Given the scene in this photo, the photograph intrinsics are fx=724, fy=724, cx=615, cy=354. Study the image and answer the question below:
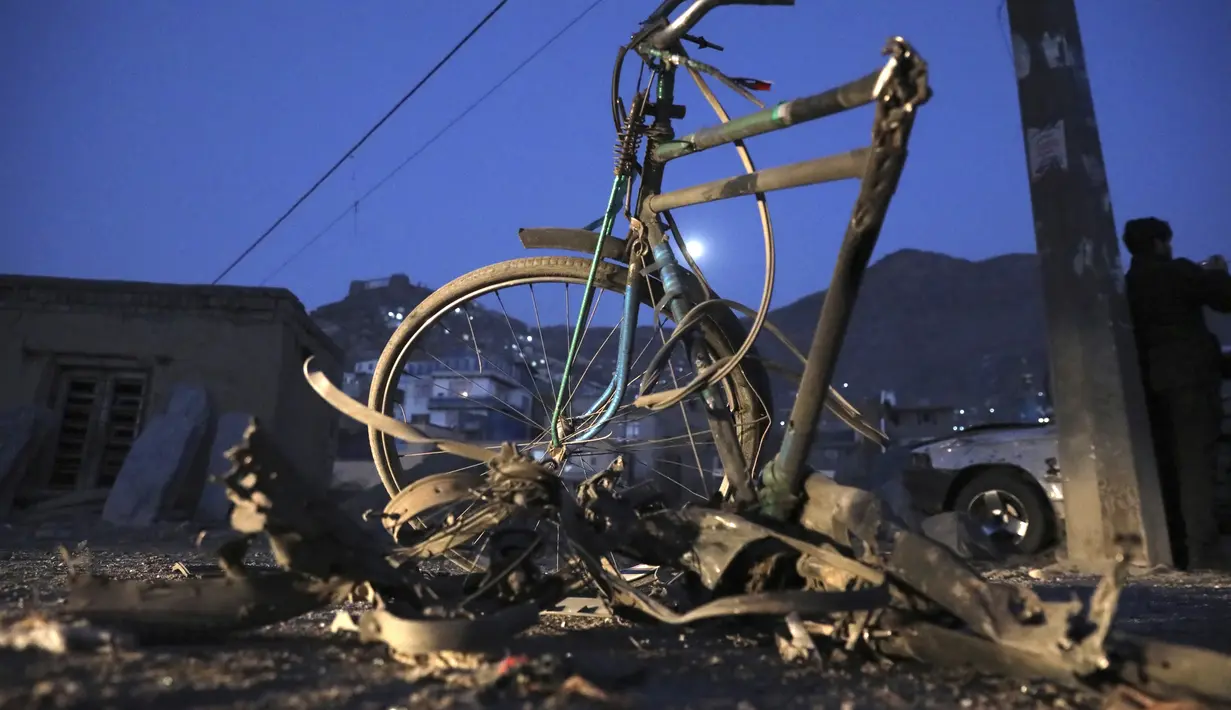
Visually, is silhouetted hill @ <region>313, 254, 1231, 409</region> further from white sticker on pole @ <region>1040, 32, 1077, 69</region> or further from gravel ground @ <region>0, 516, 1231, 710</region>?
gravel ground @ <region>0, 516, 1231, 710</region>

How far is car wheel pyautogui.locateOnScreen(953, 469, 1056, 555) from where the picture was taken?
487 centimetres

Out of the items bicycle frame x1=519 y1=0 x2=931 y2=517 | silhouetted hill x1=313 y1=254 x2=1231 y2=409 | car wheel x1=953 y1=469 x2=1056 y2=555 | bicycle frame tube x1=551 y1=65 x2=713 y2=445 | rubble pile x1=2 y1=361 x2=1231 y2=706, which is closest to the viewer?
rubble pile x1=2 y1=361 x2=1231 y2=706

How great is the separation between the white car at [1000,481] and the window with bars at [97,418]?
317 inches

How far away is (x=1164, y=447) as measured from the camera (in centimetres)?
412

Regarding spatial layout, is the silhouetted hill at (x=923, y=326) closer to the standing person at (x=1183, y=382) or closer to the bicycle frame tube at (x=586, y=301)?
the standing person at (x=1183, y=382)

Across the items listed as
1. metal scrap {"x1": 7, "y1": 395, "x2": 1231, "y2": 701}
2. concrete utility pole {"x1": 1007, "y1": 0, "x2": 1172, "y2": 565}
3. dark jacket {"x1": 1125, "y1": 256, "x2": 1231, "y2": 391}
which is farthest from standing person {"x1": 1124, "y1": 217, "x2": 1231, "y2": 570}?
metal scrap {"x1": 7, "y1": 395, "x2": 1231, "y2": 701}

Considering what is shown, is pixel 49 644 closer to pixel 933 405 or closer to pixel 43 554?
pixel 43 554

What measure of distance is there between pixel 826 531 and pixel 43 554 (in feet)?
13.1

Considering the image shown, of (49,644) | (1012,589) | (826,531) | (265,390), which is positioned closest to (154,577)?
(49,644)

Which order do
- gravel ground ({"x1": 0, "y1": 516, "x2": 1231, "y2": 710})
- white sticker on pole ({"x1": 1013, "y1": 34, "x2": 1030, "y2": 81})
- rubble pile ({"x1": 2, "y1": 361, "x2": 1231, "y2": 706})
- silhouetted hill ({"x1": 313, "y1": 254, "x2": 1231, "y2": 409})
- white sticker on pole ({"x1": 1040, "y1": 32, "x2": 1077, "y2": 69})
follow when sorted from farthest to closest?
silhouetted hill ({"x1": 313, "y1": 254, "x2": 1231, "y2": 409}), white sticker on pole ({"x1": 1013, "y1": 34, "x2": 1030, "y2": 81}), white sticker on pole ({"x1": 1040, "y1": 32, "x2": 1077, "y2": 69}), rubble pile ({"x1": 2, "y1": 361, "x2": 1231, "y2": 706}), gravel ground ({"x1": 0, "y1": 516, "x2": 1231, "y2": 710})

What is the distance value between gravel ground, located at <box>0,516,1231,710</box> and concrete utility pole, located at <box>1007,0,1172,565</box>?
2.47 m

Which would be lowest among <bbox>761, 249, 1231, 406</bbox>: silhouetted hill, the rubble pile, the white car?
the rubble pile

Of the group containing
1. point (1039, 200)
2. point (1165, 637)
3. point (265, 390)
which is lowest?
point (1165, 637)

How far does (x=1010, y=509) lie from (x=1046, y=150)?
96.8 inches
